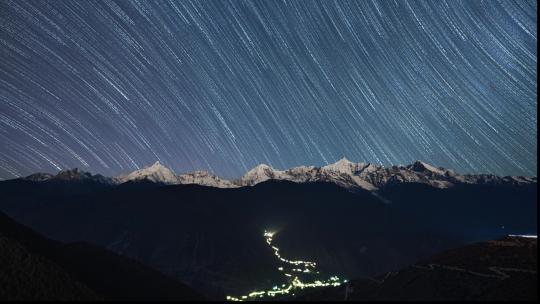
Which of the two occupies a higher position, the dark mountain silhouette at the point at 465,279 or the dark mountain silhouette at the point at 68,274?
the dark mountain silhouette at the point at 68,274

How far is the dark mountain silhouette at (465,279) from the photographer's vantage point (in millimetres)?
53438

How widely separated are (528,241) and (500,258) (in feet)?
35.9

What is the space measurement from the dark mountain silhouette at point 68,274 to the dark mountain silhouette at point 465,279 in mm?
33980

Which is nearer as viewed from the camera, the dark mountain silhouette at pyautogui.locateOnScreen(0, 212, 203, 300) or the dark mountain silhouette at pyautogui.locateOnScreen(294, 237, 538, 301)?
the dark mountain silhouette at pyautogui.locateOnScreen(294, 237, 538, 301)

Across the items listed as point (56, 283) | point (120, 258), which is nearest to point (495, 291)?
point (56, 283)

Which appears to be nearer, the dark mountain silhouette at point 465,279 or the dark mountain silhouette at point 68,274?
the dark mountain silhouette at point 465,279

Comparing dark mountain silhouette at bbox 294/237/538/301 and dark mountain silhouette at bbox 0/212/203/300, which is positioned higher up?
dark mountain silhouette at bbox 0/212/203/300

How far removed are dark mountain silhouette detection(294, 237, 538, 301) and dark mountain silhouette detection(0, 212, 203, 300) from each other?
34.0m

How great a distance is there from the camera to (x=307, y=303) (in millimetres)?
61969

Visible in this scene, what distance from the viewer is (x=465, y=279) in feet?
194

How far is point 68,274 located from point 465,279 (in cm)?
5695

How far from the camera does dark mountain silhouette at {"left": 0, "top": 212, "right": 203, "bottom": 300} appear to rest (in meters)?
60.7

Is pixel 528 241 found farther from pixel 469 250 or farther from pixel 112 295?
pixel 112 295

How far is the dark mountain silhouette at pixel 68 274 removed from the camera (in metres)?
60.7
